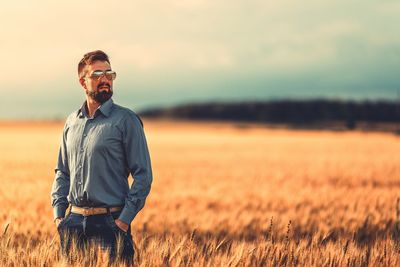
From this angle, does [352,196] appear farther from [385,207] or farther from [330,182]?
[330,182]

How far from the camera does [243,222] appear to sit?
8039 millimetres

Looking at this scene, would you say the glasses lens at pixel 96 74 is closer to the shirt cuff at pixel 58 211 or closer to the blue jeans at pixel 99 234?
the blue jeans at pixel 99 234

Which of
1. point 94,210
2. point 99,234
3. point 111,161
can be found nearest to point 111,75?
point 111,161

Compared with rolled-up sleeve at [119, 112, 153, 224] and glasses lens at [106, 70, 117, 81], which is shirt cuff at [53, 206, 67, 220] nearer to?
rolled-up sleeve at [119, 112, 153, 224]

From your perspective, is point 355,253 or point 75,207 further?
point 355,253

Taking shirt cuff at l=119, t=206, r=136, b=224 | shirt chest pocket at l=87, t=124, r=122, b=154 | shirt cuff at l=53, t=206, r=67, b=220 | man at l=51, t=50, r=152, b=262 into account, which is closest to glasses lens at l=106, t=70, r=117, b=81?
man at l=51, t=50, r=152, b=262

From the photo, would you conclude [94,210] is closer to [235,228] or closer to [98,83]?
[98,83]

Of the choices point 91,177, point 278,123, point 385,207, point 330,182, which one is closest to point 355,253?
point 91,177

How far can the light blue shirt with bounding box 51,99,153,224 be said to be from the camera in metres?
3.75

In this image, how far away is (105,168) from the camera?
381 centimetres

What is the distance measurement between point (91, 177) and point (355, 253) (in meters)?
1.87

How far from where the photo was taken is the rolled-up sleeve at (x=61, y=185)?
409 cm

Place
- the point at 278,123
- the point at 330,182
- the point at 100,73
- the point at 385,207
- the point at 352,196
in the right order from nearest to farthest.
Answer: the point at 100,73, the point at 385,207, the point at 352,196, the point at 330,182, the point at 278,123

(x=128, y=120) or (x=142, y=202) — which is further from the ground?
(x=128, y=120)
